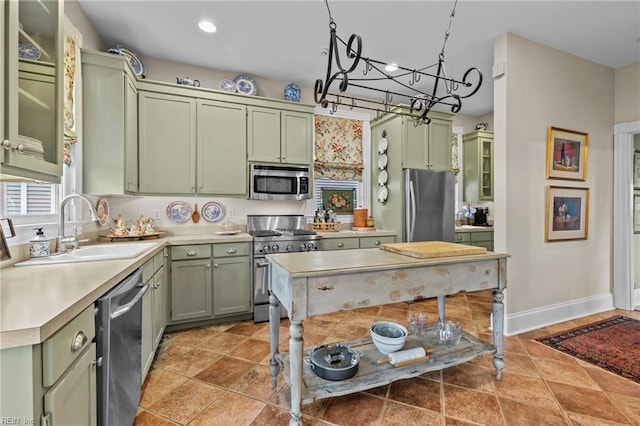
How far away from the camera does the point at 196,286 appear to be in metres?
2.91

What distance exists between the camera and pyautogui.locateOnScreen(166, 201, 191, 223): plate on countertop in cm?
338

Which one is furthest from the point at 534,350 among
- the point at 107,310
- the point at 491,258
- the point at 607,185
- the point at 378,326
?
the point at 107,310

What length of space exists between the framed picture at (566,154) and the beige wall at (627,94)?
0.62m

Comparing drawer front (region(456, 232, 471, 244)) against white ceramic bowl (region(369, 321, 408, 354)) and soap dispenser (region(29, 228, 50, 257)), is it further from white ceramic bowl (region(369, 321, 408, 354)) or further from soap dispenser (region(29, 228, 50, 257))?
soap dispenser (region(29, 228, 50, 257))

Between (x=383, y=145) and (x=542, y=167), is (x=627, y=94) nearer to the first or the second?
(x=542, y=167)

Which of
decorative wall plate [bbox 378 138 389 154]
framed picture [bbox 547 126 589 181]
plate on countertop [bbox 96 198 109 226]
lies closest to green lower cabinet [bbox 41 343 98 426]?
plate on countertop [bbox 96 198 109 226]

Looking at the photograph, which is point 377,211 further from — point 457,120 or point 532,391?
point 532,391

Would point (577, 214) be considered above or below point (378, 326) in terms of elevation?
above

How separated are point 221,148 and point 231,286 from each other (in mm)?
1557

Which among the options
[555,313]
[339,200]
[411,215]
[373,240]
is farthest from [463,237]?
[339,200]

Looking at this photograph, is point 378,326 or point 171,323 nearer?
point 378,326

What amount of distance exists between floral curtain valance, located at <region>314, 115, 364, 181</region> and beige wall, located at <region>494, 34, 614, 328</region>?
6.22ft

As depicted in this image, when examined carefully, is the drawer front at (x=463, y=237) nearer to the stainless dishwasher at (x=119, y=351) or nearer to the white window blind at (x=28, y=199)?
the stainless dishwasher at (x=119, y=351)

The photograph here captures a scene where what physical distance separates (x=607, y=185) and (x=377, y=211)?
278 cm
